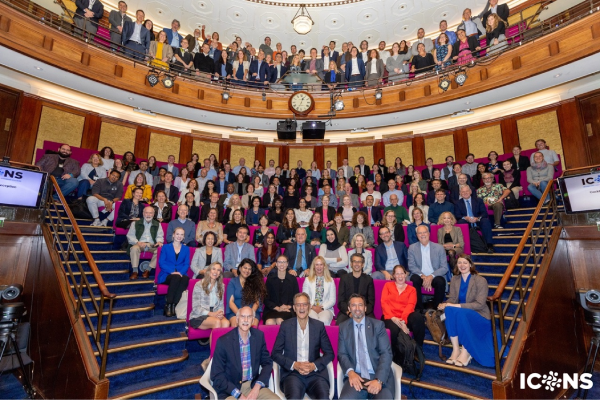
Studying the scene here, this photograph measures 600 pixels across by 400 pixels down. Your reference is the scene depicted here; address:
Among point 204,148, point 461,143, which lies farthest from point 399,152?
point 204,148

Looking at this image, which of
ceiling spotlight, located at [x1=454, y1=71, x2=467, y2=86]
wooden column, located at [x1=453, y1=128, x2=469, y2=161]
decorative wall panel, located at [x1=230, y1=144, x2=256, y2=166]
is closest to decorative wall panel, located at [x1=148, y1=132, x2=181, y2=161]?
decorative wall panel, located at [x1=230, y1=144, x2=256, y2=166]

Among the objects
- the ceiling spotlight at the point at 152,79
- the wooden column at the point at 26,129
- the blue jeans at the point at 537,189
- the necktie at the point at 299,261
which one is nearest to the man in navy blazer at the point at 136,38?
the ceiling spotlight at the point at 152,79

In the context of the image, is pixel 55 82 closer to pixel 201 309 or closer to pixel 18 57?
pixel 18 57

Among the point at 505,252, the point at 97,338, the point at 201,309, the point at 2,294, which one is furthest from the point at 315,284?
the point at 2,294

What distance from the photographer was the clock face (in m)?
7.79

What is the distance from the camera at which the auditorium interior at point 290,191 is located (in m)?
2.75

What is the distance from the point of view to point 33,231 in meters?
3.44

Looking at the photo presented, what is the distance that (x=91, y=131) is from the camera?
23.2 feet

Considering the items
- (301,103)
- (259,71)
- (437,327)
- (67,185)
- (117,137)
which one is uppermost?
(259,71)

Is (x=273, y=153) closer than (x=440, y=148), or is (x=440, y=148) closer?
(x=440, y=148)

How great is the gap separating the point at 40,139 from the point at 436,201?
738cm

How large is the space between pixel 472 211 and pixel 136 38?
7108mm

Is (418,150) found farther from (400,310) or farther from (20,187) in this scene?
(20,187)

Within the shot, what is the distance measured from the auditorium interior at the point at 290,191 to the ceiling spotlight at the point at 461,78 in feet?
0.13
